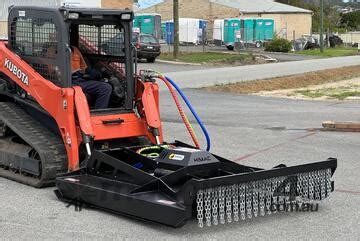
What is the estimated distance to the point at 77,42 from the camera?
353 inches

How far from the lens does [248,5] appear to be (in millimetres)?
84000

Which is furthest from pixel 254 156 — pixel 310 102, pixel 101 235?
pixel 310 102

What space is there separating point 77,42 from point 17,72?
0.89 meters

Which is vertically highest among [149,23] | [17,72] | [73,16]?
[149,23]

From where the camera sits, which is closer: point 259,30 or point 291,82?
point 291,82

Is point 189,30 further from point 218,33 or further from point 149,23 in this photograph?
point 149,23

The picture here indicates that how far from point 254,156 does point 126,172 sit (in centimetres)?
394

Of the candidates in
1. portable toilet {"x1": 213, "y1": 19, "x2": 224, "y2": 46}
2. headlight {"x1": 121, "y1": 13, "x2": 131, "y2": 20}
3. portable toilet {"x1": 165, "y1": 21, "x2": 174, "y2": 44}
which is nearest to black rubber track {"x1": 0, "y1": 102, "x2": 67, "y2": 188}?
headlight {"x1": 121, "y1": 13, "x2": 131, "y2": 20}

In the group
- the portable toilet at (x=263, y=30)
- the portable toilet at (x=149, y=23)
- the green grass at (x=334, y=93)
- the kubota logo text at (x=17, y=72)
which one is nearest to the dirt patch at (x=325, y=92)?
the green grass at (x=334, y=93)

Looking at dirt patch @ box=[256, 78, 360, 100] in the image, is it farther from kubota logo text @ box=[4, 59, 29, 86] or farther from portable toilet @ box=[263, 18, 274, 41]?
portable toilet @ box=[263, 18, 274, 41]

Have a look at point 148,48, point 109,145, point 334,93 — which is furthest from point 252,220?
point 148,48

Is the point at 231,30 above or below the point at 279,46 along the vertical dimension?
above

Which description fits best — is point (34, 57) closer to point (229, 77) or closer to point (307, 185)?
point (307, 185)

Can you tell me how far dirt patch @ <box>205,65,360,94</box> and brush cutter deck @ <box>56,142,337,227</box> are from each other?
15959 mm
